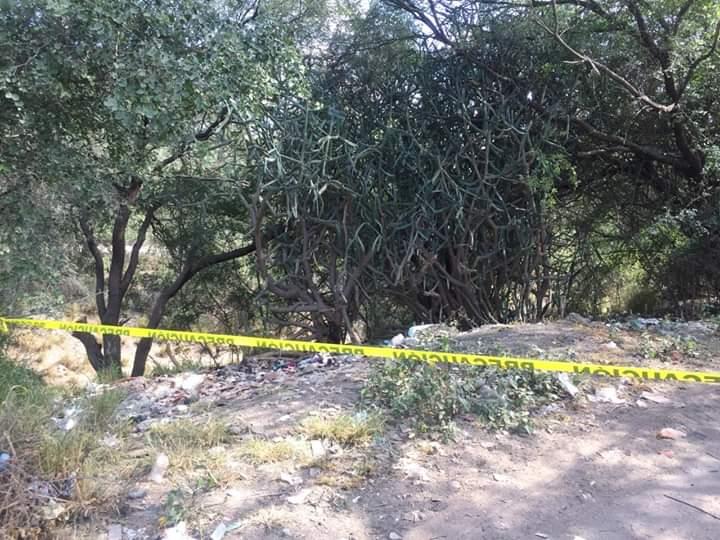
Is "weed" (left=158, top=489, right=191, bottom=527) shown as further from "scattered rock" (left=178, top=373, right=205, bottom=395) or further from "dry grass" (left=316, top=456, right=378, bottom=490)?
"scattered rock" (left=178, top=373, right=205, bottom=395)

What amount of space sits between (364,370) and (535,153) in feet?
11.2

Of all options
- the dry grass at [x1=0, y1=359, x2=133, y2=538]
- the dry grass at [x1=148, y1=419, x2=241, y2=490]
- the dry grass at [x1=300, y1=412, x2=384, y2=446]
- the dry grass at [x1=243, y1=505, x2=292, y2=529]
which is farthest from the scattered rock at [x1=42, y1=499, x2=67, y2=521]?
the dry grass at [x1=300, y1=412, x2=384, y2=446]

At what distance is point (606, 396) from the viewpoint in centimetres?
352

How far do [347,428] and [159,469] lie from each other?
0.98 meters

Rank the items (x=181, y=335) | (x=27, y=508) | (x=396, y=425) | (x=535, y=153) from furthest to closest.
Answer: (x=535, y=153) < (x=181, y=335) < (x=396, y=425) < (x=27, y=508)

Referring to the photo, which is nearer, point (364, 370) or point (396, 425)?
point (396, 425)

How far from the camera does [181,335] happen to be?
12.4ft

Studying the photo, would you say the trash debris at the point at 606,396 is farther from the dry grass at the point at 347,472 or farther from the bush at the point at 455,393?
the dry grass at the point at 347,472

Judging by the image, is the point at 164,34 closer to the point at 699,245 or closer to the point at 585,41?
the point at 585,41

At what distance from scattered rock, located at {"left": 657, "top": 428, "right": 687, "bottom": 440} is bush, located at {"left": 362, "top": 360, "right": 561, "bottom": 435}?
61 cm

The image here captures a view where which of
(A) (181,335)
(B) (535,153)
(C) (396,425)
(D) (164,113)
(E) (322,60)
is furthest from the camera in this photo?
(E) (322,60)

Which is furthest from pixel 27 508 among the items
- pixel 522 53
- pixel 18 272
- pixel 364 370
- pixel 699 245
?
pixel 699 245

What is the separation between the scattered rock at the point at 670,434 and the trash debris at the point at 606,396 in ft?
1.21

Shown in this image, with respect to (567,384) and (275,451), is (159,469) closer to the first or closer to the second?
(275,451)
